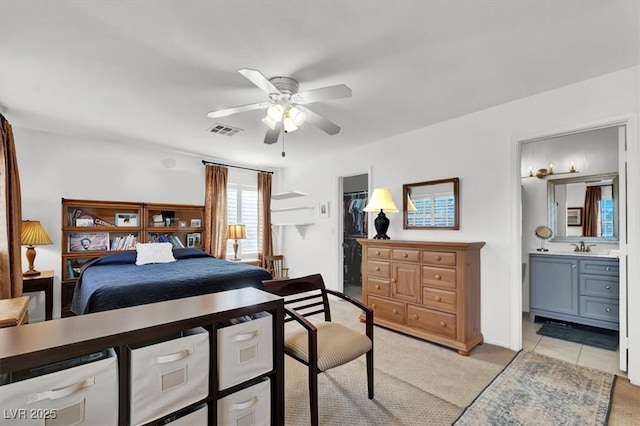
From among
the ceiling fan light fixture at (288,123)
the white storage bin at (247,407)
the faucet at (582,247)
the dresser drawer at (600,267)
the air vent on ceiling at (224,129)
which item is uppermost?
the air vent on ceiling at (224,129)

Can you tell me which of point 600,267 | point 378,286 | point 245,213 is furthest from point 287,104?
point 600,267

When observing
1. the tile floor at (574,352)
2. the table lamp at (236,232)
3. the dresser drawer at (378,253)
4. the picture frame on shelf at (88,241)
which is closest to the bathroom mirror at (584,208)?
the tile floor at (574,352)

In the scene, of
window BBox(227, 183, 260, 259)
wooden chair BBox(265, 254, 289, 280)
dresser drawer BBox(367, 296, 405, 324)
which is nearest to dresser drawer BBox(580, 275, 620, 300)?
dresser drawer BBox(367, 296, 405, 324)

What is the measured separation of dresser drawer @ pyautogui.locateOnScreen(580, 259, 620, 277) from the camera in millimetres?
3223

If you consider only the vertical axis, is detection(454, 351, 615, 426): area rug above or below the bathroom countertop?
below

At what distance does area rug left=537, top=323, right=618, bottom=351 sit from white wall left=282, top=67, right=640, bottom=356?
866 millimetres

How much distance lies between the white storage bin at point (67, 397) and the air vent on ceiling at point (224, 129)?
304 cm

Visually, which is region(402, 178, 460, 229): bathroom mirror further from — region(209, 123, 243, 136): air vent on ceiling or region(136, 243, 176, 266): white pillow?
region(136, 243, 176, 266): white pillow

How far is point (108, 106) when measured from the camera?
3.07 metres

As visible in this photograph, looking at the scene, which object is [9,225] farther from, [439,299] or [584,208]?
[584,208]

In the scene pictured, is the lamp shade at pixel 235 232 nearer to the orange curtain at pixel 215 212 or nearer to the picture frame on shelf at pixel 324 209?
the orange curtain at pixel 215 212

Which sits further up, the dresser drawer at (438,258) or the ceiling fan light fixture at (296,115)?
the ceiling fan light fixture at (296,115)

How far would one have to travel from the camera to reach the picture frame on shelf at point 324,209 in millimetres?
5137

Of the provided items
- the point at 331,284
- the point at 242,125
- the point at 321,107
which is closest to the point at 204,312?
the point at 321,107
